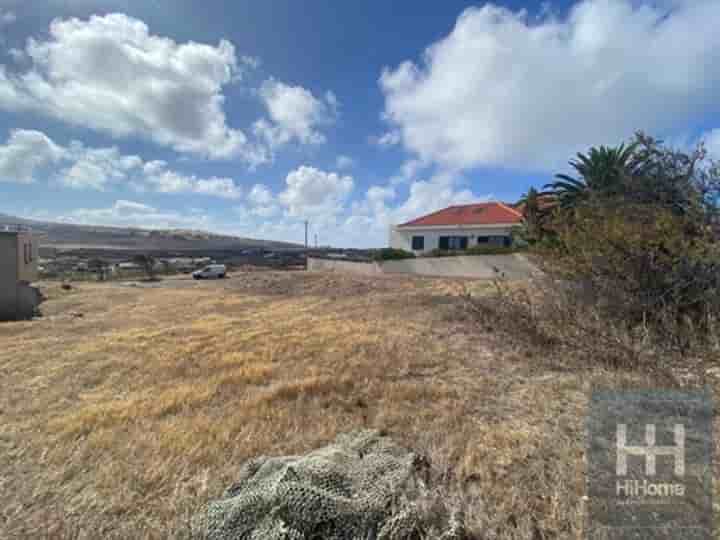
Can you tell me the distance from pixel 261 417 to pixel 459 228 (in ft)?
71.1

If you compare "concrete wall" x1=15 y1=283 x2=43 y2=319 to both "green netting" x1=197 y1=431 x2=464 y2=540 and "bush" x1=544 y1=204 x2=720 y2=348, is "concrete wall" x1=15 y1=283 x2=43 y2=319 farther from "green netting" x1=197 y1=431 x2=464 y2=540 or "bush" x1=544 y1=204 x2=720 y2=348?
"bush" x1=544 y1=204 x2=720 y2=348

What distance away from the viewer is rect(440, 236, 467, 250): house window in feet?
74.6

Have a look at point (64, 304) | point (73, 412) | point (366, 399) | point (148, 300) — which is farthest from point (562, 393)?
point (64, 304)

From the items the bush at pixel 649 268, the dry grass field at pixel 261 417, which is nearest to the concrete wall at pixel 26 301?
the dry grass field at pixel 261 417

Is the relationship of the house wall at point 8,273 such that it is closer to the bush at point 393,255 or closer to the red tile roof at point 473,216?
the bush at point 393,255

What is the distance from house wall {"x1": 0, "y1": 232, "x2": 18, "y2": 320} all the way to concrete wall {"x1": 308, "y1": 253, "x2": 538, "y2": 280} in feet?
57.9

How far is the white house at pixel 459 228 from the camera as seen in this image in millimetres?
21086

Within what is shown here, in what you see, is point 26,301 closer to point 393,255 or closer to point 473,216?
point 393,255

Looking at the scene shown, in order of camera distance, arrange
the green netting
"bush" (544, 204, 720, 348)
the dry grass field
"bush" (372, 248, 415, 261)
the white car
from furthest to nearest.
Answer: the white car, "bush" (372, 248, 415, 261), "bush" (544, 204, 720, 348), the dry grass field, the green netting

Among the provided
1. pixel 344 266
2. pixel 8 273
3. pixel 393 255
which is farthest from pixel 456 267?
pixel 8 273

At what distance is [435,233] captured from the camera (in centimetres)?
2441

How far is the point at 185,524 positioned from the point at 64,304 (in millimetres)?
18165

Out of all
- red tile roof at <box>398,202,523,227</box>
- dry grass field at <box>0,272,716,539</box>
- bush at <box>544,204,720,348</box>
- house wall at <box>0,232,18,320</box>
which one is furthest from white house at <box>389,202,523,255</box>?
house wall at <box>0,232,18,320</box>

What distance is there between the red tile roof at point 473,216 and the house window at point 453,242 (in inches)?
44.0
